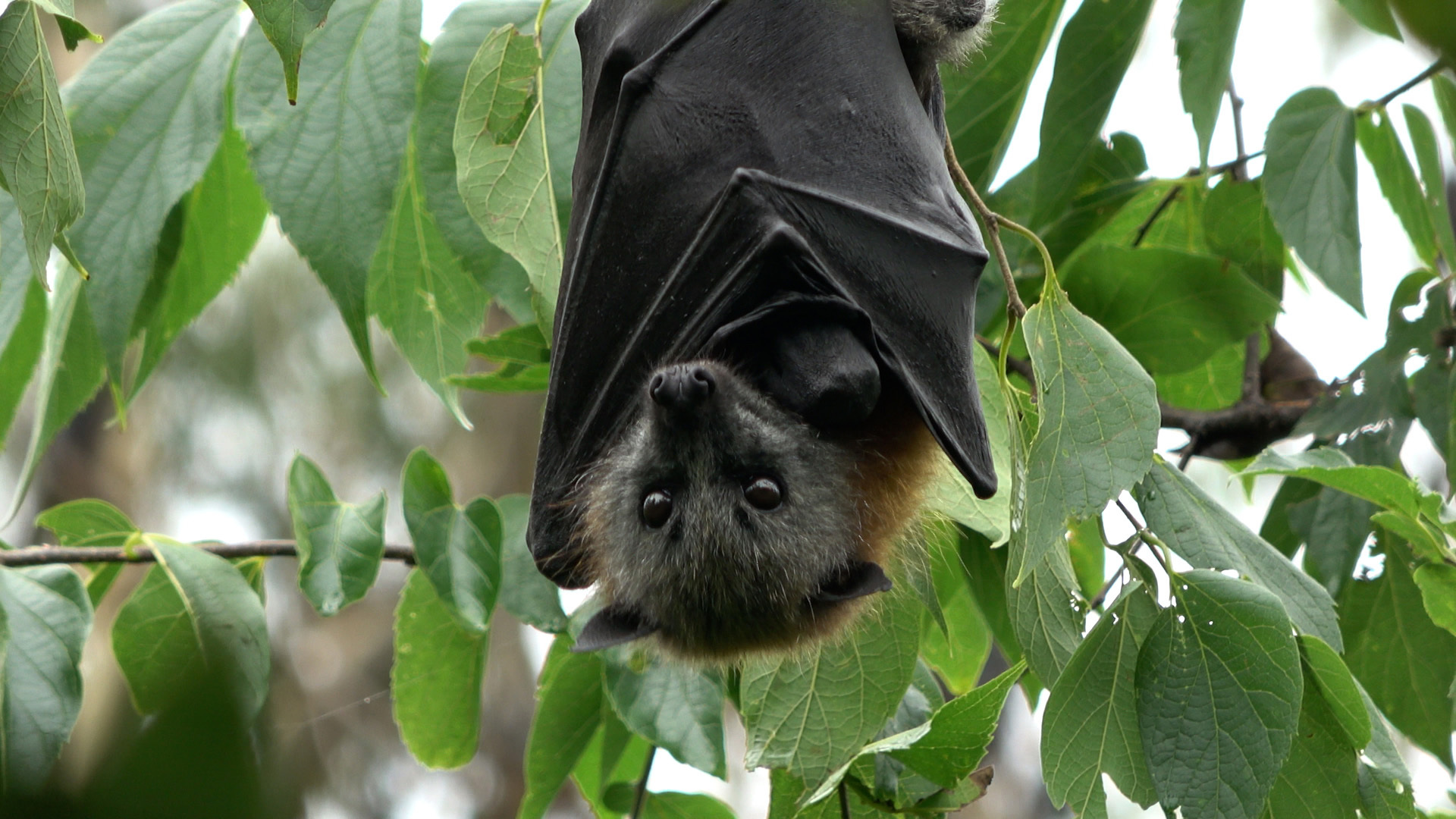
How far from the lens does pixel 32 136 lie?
2117mm

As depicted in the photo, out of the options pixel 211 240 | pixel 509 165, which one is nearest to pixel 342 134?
pixel 509 165

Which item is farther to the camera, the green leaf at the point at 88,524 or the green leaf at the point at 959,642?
the green leaf at the point at 959,642

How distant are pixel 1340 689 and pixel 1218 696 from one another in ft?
0.87

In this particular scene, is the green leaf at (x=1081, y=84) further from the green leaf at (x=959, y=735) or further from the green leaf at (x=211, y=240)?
the green leaf at (x=211, y=240)

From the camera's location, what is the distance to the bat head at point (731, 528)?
3258 mm

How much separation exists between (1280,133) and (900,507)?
5.02 ft

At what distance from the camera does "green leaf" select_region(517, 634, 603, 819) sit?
3.78 meters

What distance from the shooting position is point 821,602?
3.37 m

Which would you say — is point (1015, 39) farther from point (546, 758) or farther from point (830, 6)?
point (546, 758)

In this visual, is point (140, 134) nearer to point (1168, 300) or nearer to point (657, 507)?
point (657, 507)

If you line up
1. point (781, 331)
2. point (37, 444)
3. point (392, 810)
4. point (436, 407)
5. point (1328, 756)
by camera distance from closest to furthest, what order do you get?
point (1328, 756)
point (781, 331)
point (37, 444)
point (392, 810)
point (436, 407)

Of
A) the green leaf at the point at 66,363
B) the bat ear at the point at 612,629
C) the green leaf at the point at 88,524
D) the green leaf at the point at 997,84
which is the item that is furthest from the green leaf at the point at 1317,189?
the green leaf at the point at 88,524

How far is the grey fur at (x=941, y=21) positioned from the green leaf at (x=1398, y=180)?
4.55ft

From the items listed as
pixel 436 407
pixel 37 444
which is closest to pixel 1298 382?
pixel 37 444
